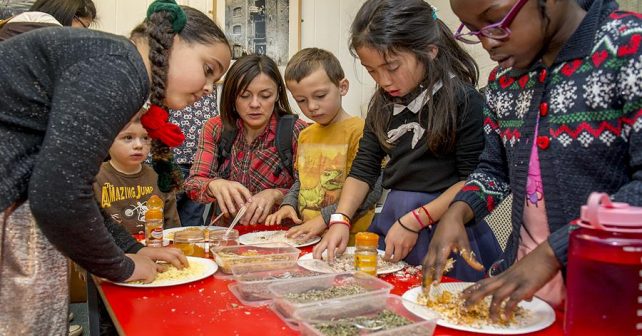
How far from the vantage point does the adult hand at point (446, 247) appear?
1.10 meters

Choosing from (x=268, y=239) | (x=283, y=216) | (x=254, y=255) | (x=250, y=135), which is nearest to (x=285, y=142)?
(x=250, y=135)

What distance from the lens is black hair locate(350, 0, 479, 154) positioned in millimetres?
1529

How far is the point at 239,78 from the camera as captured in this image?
2.24 m

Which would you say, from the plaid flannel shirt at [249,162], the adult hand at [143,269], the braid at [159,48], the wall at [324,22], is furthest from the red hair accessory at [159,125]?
the wall at [324,22]

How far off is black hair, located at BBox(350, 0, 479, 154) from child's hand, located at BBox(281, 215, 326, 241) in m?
0.47

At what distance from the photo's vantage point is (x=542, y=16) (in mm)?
989

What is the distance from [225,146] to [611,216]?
1.86 meters

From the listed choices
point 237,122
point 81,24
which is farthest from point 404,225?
point 81,24

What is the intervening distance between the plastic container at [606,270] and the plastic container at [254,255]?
0.74m

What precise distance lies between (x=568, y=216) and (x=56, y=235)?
1.00 meters

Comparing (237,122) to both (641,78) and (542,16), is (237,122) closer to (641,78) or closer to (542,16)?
(542,16)

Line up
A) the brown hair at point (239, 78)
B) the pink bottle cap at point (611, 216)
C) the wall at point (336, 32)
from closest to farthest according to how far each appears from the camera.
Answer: the pink bottle cap at point (611, 216) → the brown hair at point (239, 78) → the wall at point (336, 32)

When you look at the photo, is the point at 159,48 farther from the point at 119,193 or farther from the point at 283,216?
the point at 119,193

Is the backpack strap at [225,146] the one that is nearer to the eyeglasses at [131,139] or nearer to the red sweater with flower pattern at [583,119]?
the eyeglasses at [131,139]
